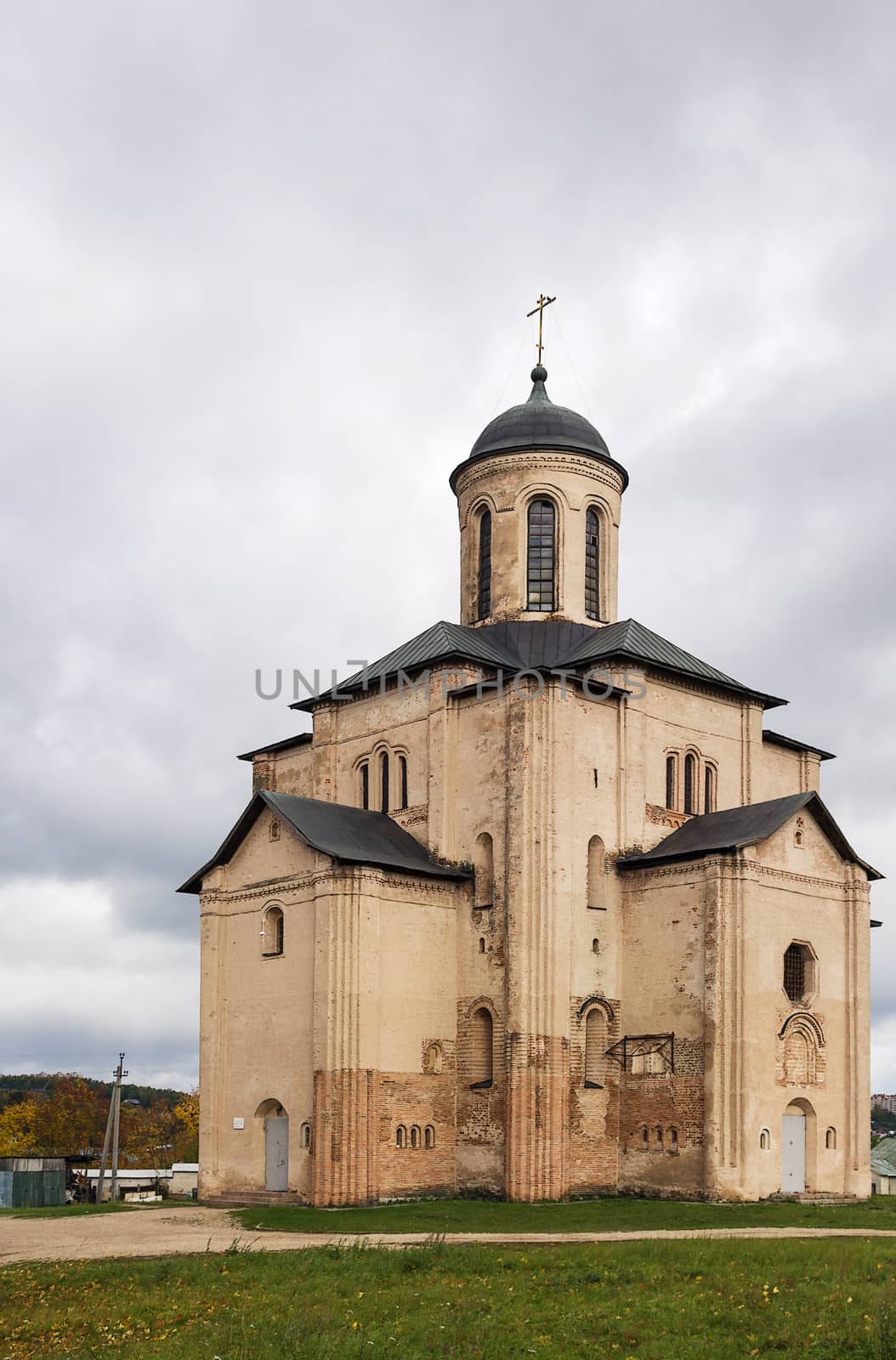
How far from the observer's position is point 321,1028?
28.0 m

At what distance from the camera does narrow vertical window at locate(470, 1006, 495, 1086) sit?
97.0ft

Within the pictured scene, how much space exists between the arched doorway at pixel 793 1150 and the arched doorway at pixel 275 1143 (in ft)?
32.2

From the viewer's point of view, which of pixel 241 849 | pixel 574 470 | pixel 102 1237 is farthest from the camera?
pixel 574 470

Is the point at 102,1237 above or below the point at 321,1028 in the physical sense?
below

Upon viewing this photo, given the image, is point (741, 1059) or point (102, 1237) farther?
point (741, 1059)

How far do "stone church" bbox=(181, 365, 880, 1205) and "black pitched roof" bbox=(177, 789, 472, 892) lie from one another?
0.24 ft

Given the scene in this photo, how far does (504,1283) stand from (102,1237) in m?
8.56

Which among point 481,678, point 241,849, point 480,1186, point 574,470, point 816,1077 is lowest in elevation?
point 480,1186

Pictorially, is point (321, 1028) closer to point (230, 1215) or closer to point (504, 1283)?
point (230, 1215)

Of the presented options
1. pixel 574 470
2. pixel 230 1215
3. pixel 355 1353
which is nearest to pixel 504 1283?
pixel 355 1353

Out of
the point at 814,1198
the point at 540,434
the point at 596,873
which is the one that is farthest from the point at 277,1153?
the point at 540,434

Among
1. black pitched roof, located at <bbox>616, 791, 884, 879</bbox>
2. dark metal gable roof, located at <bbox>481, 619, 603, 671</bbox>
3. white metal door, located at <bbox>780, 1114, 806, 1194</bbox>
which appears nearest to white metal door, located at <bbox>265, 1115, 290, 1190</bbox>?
black pitched roof, located at <bbox>616, 791, 884, 879</bbox>

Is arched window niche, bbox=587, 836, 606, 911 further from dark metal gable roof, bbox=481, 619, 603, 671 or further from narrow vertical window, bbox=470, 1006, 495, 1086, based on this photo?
dark metal gable roof, bbox=481, 619, 603, 671

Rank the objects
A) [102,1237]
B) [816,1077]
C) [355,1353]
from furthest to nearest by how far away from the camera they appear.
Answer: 1. [816,1077]
2. [102,1237]
3. [355,1353]
